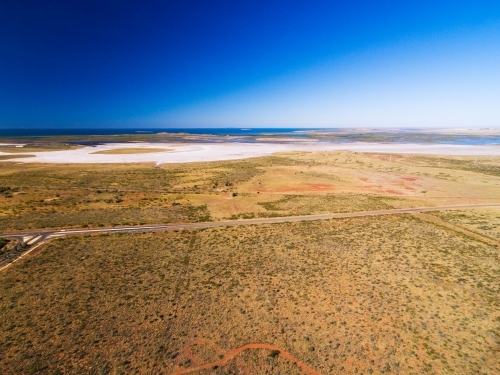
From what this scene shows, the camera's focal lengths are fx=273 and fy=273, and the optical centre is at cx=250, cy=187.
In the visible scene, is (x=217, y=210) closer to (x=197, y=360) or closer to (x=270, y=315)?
(x=270, y=315)

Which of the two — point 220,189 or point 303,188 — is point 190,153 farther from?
point 303,188

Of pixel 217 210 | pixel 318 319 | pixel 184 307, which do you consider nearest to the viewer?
pixel 318 319

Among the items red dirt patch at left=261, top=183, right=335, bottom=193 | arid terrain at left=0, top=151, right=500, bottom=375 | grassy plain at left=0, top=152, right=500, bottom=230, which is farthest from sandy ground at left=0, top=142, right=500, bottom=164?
arid terrain at left=0, top=151, right=500, bottom=375

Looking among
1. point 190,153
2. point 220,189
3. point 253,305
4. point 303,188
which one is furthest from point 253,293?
point 190,153

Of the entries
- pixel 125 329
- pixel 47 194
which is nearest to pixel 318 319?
pixel 125 329

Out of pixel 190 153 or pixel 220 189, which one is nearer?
pixel 220 189
